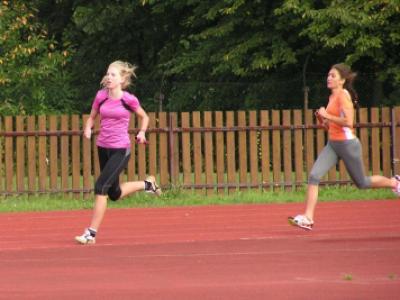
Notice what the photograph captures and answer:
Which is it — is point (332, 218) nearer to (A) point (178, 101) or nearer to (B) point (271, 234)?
(B) point (271, 234)

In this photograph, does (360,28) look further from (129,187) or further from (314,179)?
(314,179)

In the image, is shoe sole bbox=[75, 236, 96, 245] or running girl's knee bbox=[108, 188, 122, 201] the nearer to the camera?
shoe sole bbox=[75, 236, 96, 245]

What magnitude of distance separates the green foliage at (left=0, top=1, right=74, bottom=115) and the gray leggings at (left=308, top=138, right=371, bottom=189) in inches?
621

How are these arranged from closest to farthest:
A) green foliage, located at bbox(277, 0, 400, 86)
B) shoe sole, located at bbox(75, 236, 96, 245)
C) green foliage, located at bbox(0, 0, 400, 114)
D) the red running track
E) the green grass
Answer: the red running track
shoe sole, located at bbox(75, 236, 96, 245)
the green grass
green foliage, located at bbox(277, 0, 400, 86)
green foliage, located at bbox(0, 0, 400, 114)

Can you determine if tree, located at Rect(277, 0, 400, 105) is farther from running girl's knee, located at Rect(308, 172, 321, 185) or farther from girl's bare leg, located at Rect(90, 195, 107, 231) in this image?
girl's bare leg, located at Rect(90, 195, 107, 231)

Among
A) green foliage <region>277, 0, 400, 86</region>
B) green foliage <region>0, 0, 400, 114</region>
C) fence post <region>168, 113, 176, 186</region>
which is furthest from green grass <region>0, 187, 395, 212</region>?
green foliage <region>0, 0, 400, 114</region>

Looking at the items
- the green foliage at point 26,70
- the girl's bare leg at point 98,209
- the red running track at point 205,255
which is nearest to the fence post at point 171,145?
the red running track at point 205,255

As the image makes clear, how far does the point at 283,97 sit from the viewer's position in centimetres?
2789

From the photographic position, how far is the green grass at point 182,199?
18.9 m

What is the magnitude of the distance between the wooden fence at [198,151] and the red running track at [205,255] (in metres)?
2.56

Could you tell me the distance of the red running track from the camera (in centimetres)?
956

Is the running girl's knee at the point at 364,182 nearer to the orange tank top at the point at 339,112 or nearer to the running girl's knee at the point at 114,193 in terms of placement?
the orange tank top at the point at 339,112

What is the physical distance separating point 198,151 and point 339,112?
24.1 ft

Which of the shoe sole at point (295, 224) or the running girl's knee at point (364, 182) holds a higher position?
the running girl's knee at point (364, 182)
